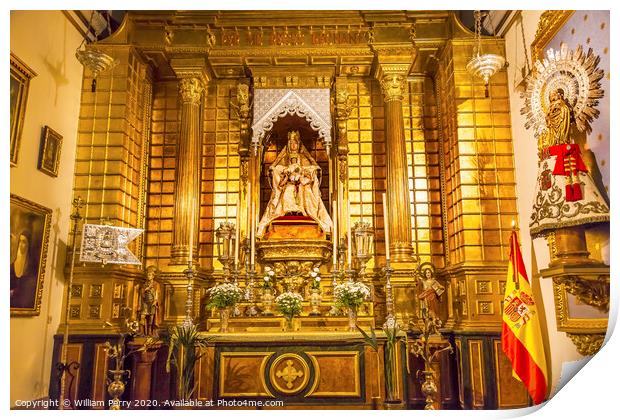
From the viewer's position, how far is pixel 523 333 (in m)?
5.89

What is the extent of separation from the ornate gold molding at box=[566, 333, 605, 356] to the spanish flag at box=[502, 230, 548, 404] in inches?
29.6

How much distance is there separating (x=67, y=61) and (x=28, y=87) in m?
1.27

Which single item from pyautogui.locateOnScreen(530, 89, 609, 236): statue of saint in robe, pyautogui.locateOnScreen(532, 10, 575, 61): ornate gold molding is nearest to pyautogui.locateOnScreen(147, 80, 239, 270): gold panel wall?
pyautogui.locateOnScreen(532, 10, 575, 61): ornate gold molding

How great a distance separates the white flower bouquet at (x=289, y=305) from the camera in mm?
6465

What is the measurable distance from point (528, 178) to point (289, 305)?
3.61 metres

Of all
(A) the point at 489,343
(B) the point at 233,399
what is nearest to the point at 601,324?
(A) the point at 489,343

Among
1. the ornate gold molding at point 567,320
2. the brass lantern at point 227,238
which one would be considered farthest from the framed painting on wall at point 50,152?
the ornate gold molding at point 567,320

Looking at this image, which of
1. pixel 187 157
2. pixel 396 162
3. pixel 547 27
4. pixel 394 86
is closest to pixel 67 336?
pixel 187 157

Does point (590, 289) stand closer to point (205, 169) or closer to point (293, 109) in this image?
point (293, 109)

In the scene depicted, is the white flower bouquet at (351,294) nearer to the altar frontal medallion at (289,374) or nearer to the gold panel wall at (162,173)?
the altar frontal medallion at (289,374)

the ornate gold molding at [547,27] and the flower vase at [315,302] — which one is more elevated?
the ornate gold molding at [547,27]

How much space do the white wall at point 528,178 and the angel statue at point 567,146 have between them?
0.98 metres

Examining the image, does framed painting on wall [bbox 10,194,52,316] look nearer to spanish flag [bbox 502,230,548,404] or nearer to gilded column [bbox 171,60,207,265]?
gilded column [bbox 171,60,207,265]
